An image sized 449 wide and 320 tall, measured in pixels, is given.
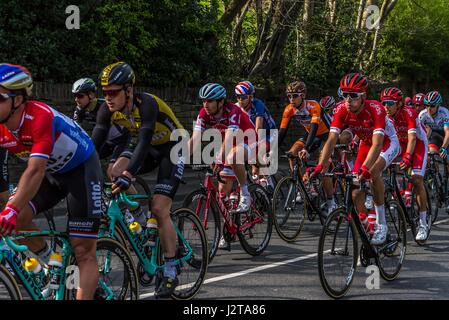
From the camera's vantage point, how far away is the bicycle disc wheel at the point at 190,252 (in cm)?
615

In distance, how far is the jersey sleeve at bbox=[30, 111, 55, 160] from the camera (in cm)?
424

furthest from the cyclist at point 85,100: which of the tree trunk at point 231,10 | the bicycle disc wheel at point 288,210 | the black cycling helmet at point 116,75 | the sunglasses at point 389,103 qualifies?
the tree trunk at point 231,10

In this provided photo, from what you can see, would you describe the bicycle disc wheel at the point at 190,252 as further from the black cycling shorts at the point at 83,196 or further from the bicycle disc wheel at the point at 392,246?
the bicycle disc wheel at the point at 392,246

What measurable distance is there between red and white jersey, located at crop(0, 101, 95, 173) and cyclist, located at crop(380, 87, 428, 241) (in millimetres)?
5259

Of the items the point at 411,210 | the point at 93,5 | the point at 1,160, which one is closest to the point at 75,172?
the point at 1,160

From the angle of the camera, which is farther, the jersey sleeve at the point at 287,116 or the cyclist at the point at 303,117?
the jersey sleeve at the point at 287,116

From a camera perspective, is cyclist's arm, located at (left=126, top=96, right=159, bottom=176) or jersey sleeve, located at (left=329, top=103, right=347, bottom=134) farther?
jersey sleeve, located at (left=329, top=103, right=347, bottom=134)

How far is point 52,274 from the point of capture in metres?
4.51

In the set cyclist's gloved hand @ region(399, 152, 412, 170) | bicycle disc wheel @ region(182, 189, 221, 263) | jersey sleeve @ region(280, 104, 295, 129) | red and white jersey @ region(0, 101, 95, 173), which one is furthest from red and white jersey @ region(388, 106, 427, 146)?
red and white jersey @ region(0, 101, 95, 173)

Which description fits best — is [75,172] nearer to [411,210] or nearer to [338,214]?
[338,214]

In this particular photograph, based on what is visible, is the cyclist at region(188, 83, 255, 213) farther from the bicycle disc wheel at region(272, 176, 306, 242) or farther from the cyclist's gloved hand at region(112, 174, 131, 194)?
the cyclist's gloved hand at region(112, 174, 131, 194)

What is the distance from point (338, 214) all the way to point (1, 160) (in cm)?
348

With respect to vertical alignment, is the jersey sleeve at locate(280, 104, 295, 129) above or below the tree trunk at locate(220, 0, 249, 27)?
below

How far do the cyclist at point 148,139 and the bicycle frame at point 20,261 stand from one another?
2.55 ft
